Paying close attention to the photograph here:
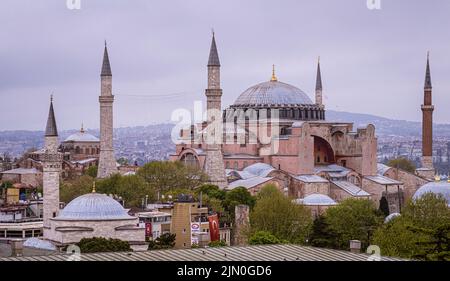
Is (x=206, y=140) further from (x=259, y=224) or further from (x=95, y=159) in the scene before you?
(x=95, y=159)

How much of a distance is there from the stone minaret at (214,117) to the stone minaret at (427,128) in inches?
422

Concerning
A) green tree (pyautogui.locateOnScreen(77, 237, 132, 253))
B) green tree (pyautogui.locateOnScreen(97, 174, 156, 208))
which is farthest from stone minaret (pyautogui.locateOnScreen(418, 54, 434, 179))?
green tree (pyautogui.locateOnScreen(77, 237, 132, 253))

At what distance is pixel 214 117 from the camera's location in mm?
43562

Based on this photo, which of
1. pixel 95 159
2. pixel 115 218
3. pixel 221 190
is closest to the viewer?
pixel 115 218

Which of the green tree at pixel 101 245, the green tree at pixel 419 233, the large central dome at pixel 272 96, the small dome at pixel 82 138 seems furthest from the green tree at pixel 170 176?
the small dome at pixel 82 138

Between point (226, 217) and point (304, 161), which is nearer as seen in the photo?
point (226, 217)

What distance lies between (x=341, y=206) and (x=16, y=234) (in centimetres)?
891

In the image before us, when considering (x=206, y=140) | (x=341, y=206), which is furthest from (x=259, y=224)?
(x=206, y=140)

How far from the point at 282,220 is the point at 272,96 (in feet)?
58.1

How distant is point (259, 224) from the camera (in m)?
32.2

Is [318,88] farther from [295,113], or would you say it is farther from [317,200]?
[317,200]

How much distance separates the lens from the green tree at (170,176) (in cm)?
4250

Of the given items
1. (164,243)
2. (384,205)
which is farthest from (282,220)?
(384,205)

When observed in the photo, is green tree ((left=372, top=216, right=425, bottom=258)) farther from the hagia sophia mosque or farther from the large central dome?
the large central dome
